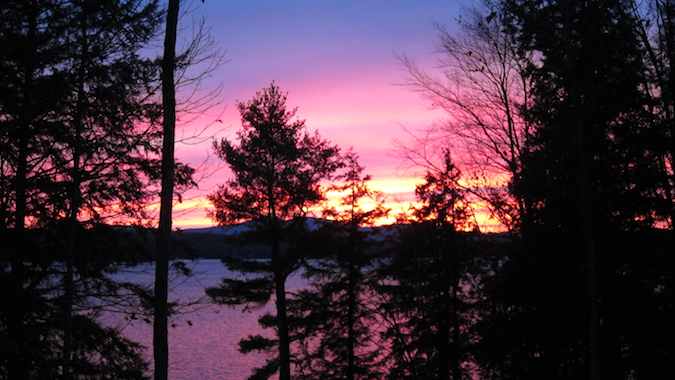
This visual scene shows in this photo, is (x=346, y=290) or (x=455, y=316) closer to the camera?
(x=455, y=316)

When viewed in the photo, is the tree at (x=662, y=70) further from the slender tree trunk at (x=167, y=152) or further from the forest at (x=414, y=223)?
the slender tree trunk at (x=167, y=152)

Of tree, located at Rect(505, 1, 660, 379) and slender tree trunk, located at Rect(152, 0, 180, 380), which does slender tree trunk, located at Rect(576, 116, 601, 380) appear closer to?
tree, located at Rect(505, 1, 660, 379)

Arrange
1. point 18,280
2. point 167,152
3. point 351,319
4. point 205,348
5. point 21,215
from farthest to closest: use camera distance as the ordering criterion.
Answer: point 205,348 < point 351,319 < point 167,152 < point 21,215 < point 18,280

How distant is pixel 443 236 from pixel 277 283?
673 cm

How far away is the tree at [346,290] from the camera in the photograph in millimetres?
24422

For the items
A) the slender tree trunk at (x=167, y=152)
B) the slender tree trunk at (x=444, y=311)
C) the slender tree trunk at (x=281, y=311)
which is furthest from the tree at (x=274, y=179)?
the slender tree trunk at (x=167, y=152)

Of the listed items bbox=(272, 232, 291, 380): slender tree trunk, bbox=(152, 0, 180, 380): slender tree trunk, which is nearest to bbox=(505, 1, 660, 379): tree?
bbox=(152, 0, 180, 380): slender tree trunk

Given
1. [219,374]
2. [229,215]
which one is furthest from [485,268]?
[219,374]

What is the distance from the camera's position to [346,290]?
25.4m

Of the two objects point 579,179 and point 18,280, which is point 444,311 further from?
point 18,280

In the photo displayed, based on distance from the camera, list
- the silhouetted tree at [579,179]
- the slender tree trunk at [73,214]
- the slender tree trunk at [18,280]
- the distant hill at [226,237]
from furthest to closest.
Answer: the distant hill at [226,237], the silhouetted tree at [579,179], the slender tree trunk at [73,214], the slender tree trunk at [18,280]

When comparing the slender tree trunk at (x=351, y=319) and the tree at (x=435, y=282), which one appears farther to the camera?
the slender tree trunk at (x=351, y=319)

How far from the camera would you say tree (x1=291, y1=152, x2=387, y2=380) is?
80.1 ft

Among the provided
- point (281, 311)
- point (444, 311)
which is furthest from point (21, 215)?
point (444, 311)
